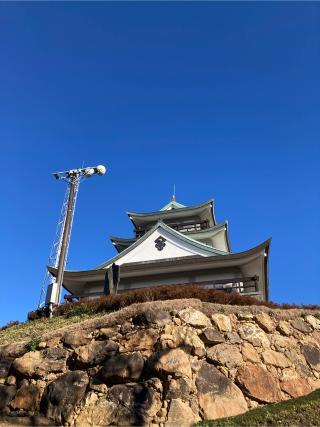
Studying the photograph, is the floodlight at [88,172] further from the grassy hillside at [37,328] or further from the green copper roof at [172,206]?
the green copper roof at [172,206]

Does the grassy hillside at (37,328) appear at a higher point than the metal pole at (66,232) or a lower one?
lower

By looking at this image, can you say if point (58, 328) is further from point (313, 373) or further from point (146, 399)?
point (313, 373)

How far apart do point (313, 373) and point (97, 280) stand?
535 inches

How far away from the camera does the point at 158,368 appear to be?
28.0ft

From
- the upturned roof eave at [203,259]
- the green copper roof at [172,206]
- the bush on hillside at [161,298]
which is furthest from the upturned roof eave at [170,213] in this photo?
the bush on hillside at [161,298]

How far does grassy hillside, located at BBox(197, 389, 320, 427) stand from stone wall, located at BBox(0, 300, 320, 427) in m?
0.35

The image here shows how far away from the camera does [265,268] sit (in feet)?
68.9

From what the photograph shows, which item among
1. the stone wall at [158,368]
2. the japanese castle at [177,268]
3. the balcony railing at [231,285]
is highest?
the japanese castle at [177,268]

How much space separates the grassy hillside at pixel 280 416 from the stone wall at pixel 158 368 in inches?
13.9

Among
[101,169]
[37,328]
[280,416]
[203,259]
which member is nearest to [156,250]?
[203,259]

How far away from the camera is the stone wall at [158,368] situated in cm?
818

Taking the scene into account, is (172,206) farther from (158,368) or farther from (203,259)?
(158,368)

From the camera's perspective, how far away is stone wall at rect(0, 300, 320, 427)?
8.18m

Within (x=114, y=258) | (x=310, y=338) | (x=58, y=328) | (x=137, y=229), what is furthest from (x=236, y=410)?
(x=137, y=229)
